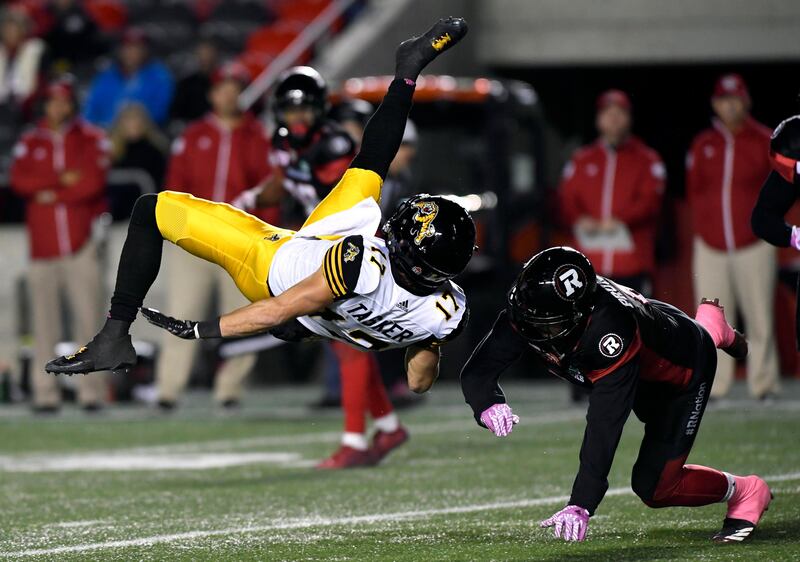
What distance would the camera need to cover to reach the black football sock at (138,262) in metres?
6.00

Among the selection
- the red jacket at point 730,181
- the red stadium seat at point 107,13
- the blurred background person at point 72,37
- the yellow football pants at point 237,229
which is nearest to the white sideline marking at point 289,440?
the red jacket at point 730,181

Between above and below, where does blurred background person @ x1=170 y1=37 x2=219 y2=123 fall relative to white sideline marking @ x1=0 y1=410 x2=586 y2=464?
above

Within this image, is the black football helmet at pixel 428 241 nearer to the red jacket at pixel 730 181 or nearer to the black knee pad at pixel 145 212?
the black knee pad at pixel 145 212

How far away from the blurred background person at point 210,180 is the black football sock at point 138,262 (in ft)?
15.8

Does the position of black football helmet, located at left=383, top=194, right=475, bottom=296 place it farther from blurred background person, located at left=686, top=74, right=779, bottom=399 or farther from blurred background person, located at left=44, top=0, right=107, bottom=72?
blurred background person, located at left=44, top=0, right=107, bottom=72

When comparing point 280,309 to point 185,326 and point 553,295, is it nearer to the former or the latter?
point 185,326

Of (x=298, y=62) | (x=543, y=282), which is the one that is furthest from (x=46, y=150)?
(x=543, y=282)

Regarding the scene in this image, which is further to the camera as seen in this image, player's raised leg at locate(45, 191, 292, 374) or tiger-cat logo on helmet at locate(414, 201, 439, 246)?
player's raised leg at locate(45, 191, 292, 374)

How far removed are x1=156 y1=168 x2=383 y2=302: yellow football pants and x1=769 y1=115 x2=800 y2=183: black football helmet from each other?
1701 millimetres

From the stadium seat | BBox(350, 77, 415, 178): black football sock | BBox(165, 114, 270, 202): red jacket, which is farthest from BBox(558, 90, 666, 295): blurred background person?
the stadium seat

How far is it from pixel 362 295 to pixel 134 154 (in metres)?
7.86

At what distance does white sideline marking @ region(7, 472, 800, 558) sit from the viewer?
5711 mm

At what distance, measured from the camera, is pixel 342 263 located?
5.49 meters

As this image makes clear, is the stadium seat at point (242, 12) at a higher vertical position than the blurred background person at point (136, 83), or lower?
higher
